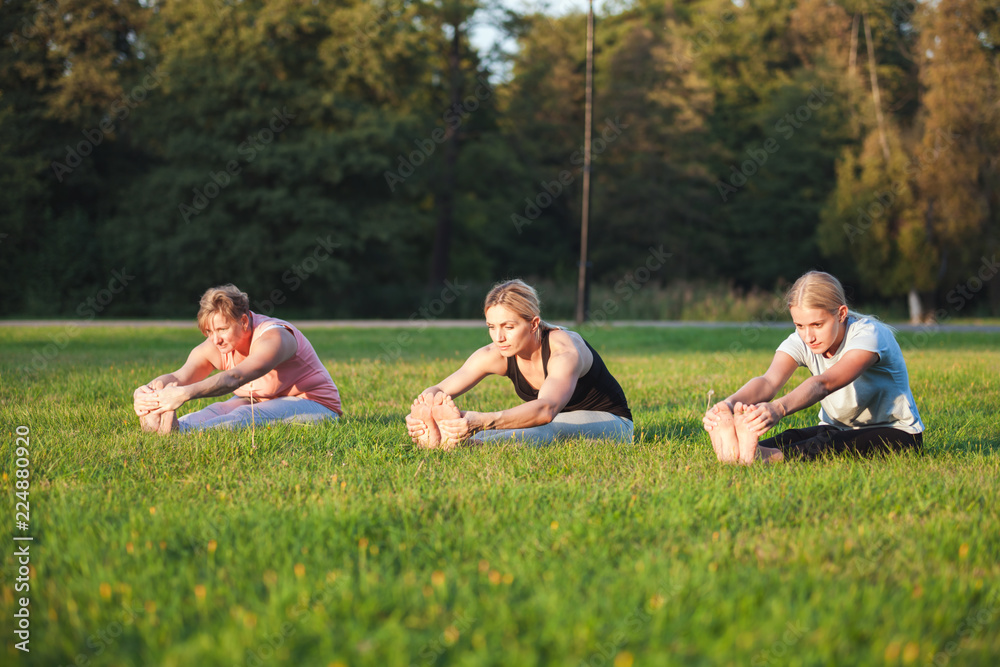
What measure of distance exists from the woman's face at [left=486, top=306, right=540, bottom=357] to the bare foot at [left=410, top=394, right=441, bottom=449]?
616 mm

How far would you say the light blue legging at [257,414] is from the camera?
18.7 ft

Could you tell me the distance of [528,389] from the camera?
538cm

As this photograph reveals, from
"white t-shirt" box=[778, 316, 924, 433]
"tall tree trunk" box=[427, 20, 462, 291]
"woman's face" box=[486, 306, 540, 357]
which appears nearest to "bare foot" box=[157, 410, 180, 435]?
"woman's face" box=[486, 306, 540, 357]

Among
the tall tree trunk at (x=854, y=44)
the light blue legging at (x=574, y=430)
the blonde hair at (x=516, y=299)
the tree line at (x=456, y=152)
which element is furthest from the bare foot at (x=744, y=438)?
the tall tree trunk at (x=854, y=44)

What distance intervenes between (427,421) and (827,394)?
2.44 m

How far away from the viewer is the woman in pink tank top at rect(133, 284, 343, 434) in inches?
211

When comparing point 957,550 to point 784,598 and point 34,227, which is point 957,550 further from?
point 34,227

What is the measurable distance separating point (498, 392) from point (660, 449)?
349 centimetres

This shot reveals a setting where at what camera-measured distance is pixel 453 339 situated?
15539 mm

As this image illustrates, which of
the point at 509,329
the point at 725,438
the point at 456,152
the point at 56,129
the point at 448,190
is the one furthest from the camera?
the point at 456,152

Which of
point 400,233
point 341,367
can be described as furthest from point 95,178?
point 341,367

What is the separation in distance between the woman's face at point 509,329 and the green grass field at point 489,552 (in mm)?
687

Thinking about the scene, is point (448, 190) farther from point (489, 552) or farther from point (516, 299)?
point (489, 552)

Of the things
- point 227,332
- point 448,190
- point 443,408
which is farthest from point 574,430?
point 448,190
